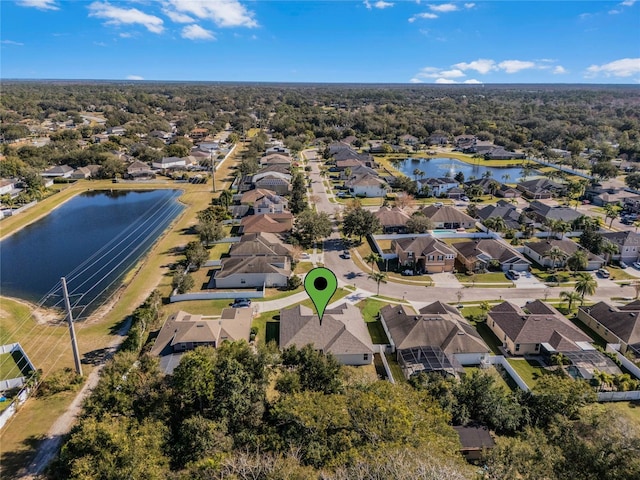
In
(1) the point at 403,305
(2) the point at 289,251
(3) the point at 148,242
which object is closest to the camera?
(1) the point at 403,305

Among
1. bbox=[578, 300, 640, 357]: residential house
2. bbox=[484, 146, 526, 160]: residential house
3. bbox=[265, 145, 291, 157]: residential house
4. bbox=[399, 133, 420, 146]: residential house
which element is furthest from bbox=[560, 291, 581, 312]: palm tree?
bbox=[399, 133, 420, 146]: residential house

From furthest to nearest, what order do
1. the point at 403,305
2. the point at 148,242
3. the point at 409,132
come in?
the point at 409,132 < the point at 148,242 < the point at 403,305

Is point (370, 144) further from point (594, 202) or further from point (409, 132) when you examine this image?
point (594, 202)

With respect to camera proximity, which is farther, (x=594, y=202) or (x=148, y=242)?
(x=594, y=202)

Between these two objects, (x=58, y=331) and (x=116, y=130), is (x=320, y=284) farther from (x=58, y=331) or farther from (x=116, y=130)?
(x=116, y=130)

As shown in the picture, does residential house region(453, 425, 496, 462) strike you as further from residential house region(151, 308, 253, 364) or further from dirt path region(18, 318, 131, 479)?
dirt path region(18, 318, 131, 479)

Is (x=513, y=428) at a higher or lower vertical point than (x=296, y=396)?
lower

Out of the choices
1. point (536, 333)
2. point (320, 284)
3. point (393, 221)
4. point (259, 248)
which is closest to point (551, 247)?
point (536, 333)

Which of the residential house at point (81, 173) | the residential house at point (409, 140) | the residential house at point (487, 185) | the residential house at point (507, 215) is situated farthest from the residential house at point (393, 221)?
the residential house at point (409, 140)

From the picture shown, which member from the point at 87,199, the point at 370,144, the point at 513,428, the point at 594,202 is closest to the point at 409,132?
the point at 370,144
